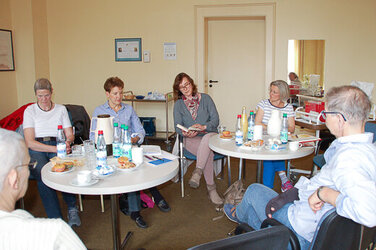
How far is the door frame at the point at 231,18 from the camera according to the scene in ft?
17.4

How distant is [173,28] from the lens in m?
5.62

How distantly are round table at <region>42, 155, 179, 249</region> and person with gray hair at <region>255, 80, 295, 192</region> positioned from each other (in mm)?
1145

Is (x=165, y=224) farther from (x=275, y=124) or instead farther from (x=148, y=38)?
(x=148, y=38)

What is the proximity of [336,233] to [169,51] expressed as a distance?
187 inches

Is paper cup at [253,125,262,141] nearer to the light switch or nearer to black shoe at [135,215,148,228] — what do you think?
black shoe at [135,215,148,228]

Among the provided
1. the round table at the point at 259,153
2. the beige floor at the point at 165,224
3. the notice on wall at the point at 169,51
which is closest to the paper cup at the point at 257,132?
the round table at the point at 259,153

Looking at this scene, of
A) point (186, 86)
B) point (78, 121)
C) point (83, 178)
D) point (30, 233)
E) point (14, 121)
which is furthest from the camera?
point (14, 121)

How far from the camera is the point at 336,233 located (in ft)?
4.20

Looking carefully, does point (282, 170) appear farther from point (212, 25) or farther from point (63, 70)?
point (63, 70)


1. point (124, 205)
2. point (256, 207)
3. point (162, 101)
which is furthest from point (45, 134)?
point (162, 101)

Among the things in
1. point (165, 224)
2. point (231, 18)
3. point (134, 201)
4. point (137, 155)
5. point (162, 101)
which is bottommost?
point (165, 224)

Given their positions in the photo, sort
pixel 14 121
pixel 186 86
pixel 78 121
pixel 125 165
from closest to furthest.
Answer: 1. pixel 125 165
2. pixel 186 86
3. pixel 78 121
4. pixel 14 121

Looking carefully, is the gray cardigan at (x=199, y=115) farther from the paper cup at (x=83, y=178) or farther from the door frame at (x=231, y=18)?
the door frame at (x=231, y=18)

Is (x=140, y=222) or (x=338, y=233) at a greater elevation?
(x=338, y=233)
